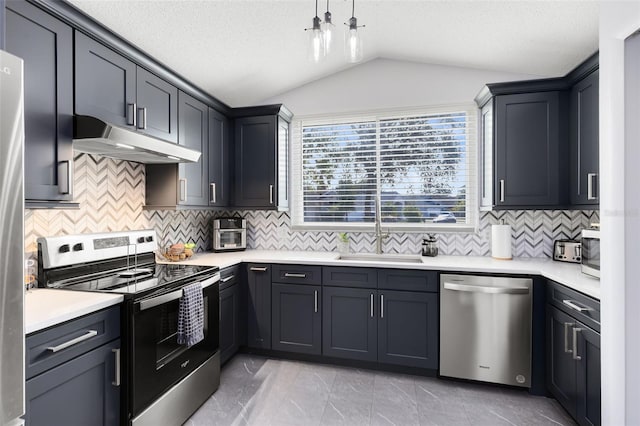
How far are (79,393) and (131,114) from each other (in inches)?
62.0

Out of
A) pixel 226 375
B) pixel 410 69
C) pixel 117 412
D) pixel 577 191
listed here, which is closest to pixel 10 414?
pixel 117 412

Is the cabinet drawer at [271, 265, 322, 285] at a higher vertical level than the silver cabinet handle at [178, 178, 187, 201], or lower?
lower

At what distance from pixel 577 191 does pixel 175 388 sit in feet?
10.1

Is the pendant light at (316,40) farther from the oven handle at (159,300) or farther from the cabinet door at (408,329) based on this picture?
the cabinet door at (408,329)

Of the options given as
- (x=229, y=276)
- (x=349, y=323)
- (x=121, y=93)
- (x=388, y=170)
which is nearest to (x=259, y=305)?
(x=229, y=276)

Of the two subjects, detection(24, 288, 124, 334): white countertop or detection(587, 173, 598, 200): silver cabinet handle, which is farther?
detection(587, 173, 598, 200): silver cabinet handle

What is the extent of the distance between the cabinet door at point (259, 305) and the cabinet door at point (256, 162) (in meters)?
0.68

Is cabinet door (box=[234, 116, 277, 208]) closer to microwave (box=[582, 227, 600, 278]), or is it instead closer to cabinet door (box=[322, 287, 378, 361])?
cabinet door (box=[322, 287, 378, 361])

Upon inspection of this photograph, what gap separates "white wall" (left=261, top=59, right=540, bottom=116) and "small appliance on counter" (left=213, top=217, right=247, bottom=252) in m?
1.35

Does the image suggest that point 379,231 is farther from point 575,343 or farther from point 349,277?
point 575,343

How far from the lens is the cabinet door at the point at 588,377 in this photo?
67.4 inches

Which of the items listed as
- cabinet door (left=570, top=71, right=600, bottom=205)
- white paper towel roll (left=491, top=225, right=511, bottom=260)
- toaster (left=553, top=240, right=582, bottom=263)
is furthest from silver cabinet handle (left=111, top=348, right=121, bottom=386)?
toaster (left=553, top=240, right=582, bottom=263)

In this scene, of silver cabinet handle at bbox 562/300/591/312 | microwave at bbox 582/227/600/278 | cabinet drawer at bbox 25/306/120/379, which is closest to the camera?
cabinet drawer at bbox 25/306/120/379

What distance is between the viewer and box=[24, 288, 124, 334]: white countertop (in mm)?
1300
